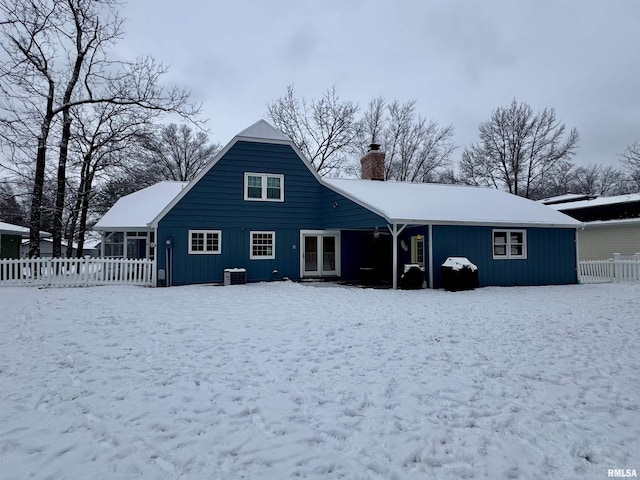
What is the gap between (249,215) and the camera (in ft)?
52.8

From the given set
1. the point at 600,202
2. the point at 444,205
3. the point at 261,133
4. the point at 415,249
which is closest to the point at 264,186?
the point at 261,133

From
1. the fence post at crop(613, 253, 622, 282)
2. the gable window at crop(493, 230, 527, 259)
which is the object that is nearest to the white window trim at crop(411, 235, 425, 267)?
the gable window at crop(493, 230, 527, 259)

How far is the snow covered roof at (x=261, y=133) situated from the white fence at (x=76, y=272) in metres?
6.43

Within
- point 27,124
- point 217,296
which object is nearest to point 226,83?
point 27,124

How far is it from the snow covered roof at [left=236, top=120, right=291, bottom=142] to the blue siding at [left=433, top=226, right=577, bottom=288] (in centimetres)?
752

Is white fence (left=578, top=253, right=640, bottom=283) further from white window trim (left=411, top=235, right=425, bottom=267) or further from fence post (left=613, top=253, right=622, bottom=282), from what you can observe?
white window trim (left=411, top=235, right=425, bottom=267)

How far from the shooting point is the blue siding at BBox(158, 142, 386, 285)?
597 inches

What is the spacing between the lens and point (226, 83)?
62.7 feet

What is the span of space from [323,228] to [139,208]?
10642 mm

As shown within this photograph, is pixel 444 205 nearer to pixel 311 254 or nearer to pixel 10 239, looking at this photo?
pixel 311 254

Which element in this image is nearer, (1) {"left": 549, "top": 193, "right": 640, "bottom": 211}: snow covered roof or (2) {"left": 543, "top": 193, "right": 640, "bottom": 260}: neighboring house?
(2) {"left": 543, "top": 193, "right": 640, "bottom": 260}: neighboring house

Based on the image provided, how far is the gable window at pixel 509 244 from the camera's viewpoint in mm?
15453

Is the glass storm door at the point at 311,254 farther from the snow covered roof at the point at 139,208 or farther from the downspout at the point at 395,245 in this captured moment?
the snow covered roof at the point at 139,208

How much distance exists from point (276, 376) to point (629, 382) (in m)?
4.38
